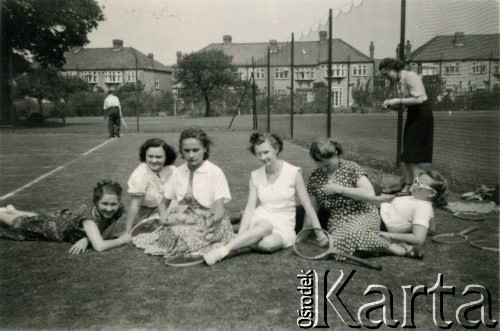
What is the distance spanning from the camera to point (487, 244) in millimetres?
4531

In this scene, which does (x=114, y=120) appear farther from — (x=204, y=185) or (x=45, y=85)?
(x=45, y=85)

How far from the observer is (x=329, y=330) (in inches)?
113

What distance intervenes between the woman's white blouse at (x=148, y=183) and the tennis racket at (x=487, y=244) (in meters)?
2.90

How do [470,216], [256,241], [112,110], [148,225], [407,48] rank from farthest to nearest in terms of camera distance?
[112,110] → [407,48] → [470,216] → [148,225] → [256,241]

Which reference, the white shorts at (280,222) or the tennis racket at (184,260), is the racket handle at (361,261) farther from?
the tennis racket at (184,260)

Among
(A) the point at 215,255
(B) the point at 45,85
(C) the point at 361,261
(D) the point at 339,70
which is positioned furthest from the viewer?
(D) the point at 339,70

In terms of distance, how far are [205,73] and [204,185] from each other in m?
47.7

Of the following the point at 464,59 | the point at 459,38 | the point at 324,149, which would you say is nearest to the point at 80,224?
the point at 324,149

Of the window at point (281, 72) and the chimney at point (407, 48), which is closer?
the chimney at point (407, 48)

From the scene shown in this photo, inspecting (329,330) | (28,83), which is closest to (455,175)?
(329,330)

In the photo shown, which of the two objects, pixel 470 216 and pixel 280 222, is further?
pixel 470 216

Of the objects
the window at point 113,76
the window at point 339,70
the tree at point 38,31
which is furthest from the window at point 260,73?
the tree at point 38,31

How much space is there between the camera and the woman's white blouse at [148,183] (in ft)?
16.6

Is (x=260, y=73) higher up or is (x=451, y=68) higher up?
(x=260, y=73)
